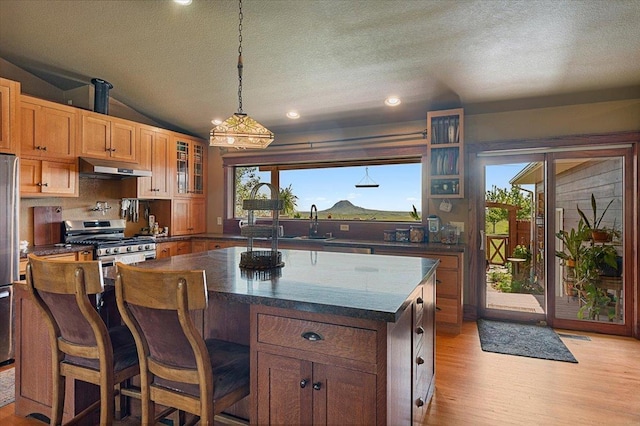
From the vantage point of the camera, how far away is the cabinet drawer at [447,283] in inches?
144

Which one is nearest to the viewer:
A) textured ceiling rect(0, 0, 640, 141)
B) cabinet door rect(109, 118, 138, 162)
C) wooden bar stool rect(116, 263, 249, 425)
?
wooden bar stool rect(116, 263, 249, 425)

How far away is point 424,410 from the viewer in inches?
88.4

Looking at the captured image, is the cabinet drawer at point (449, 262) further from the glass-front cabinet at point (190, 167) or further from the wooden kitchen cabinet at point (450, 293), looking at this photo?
the glass-front cabinet at point (190, 167)

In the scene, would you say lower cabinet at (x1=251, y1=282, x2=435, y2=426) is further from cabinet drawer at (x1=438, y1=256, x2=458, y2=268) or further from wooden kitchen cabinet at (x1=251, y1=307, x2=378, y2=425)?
cabinet drawer at (x1=438, y1=256, x2=458, y2=268)

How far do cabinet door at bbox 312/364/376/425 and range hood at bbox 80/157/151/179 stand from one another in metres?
3.60

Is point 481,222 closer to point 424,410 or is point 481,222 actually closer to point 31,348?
point 424,410

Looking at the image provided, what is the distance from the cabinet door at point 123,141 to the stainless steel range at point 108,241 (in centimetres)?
87

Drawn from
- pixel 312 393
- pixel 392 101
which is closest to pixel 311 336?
pixel 312 393

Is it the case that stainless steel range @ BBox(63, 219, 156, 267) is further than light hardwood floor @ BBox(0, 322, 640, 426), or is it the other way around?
stainless steel range @ BBox(63, 219, 156, 267)

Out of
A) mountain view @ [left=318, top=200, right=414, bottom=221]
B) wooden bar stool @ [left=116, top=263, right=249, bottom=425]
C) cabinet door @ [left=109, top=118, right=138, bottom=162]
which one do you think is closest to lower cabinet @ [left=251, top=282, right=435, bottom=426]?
wooden bar stool @ [left=116, top=263, right=249, bottom=425]

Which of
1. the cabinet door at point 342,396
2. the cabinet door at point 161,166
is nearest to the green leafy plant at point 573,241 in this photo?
the cabinet door at point 342,396

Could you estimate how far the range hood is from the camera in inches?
153

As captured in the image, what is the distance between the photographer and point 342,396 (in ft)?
4.49

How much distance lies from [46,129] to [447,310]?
439 centimetres
